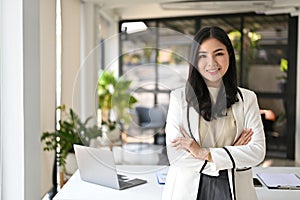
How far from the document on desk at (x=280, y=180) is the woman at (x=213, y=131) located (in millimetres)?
392

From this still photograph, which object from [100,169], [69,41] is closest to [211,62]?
[100,169]

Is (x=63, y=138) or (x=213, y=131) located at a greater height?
(x=213, y=131)

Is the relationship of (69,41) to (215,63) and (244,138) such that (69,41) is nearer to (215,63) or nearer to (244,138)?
(215,63)

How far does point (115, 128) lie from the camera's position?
1856 mm

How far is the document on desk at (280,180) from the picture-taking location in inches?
63.4

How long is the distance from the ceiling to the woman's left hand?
277 centimetres

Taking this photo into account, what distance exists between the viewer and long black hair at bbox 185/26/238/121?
1.24m

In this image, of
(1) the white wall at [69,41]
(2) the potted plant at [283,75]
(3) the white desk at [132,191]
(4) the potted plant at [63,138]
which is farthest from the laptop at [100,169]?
(2) the potted plant at [283,75]

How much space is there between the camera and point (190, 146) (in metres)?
1.21

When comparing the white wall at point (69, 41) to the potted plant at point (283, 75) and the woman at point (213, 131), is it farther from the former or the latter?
the potted plant at point (283, 75)

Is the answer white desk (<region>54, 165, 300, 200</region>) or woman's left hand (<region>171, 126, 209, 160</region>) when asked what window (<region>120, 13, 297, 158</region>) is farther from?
woman's left hand (<region>171, 126, 209, 160</region>)

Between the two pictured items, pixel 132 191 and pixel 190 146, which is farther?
pixel 132 191

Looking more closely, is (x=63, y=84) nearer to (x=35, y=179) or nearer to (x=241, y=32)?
(x=35, y=179)

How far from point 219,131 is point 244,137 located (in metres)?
0.07
